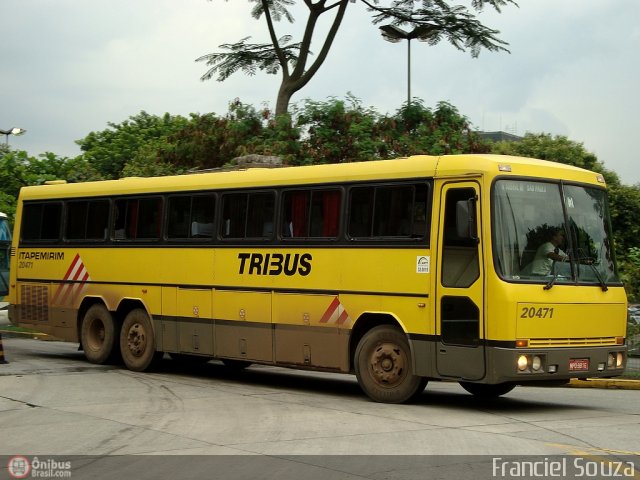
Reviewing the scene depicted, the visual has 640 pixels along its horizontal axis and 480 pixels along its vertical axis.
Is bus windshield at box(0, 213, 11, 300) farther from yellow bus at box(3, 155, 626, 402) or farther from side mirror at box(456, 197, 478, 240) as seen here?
side mirror at box(456, 197, 478, 240)

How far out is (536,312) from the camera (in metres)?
12.4

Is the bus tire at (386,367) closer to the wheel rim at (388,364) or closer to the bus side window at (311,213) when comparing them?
the wheel rim at (388,364)

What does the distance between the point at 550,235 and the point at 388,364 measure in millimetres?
2749

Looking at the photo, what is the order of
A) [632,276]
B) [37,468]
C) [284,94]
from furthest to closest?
[284,94] < [632,276] < [37,468]

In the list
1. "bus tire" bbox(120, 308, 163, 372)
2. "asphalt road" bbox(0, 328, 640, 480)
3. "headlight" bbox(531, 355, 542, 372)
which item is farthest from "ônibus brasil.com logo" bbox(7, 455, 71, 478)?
"bus tire" bbox(120, 308, 163, 372)

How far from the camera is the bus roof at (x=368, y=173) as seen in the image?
12875mm

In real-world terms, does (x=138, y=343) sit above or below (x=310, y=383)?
above

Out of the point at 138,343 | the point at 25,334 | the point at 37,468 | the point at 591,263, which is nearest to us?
the point at 37,468

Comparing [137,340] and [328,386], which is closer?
[328,386]

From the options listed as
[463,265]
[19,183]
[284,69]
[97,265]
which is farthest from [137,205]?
[19,183]

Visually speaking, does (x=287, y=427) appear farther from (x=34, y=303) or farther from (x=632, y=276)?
(x=632, y=276)

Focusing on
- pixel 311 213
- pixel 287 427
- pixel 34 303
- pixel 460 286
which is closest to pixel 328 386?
pixel 311 213

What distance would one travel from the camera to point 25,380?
15930mm

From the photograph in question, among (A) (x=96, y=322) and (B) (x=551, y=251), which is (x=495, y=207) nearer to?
(B) (x=551, y=251)
